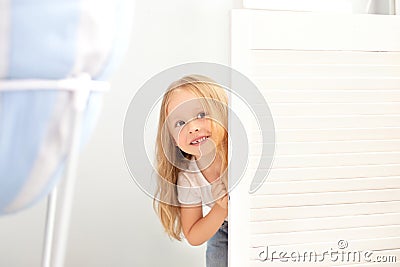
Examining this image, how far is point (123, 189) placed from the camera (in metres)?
1.93

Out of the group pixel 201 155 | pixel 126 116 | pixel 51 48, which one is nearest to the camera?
pixel 51 48

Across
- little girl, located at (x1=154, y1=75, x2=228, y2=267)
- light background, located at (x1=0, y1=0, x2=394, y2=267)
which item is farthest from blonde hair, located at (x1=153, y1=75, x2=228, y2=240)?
light background, located at (x1=0, y1=0, x2=394, y2=267)

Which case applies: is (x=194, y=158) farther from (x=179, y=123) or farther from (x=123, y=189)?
(x=123, y=189)

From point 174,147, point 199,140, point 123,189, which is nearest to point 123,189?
point 123,189

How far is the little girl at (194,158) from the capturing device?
1.65m

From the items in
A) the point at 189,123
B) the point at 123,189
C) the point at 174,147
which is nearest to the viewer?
the point at 189,123

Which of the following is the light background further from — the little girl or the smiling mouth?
the smiling mouth

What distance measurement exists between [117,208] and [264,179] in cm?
56

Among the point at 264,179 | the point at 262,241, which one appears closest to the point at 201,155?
the point at 264,179

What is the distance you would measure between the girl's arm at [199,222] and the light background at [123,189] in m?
0.27

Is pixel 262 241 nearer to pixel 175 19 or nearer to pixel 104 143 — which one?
pixel 104 143

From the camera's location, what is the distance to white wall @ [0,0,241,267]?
187 centimetres

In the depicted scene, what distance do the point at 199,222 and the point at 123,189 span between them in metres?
0.37

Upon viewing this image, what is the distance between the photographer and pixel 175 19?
1.98 meters
